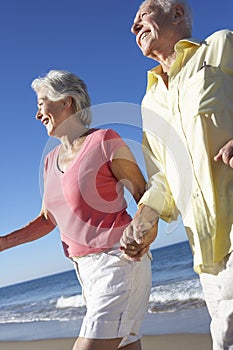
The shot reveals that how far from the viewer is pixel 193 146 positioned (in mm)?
1989

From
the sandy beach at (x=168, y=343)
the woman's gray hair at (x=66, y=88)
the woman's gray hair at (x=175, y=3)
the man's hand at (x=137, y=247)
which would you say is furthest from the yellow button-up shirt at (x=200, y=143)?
the sandy beach at (x=168, y=343)

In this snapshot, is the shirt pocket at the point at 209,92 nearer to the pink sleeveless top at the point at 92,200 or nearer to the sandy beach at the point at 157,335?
the pink sleeveless top at the point at 92,200

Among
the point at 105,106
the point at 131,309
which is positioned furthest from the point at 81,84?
the point at 131,309

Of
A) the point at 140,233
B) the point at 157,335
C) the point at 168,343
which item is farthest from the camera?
→ the point at 157,335

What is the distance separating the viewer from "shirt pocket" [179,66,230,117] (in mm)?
1950

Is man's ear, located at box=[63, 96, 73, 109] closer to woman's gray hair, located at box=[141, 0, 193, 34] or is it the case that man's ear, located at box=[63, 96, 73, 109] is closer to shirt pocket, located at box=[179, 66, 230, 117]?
woman's gray hair, located at box=[141, 0, 193, 34]

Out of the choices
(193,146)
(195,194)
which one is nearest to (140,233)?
(195,194)

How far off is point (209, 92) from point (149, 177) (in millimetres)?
523

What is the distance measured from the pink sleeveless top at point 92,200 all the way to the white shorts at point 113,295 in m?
0.06

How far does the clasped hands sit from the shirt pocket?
434 millimetres

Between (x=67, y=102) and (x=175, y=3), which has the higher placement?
(x=175, y=3)

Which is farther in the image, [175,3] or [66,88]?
[66,88]

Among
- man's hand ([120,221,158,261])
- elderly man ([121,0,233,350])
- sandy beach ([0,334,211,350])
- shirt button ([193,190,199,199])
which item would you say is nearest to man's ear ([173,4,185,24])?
elderly man ([121,0,233,350])

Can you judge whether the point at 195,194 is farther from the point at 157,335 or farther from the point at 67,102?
the point at 157,335
